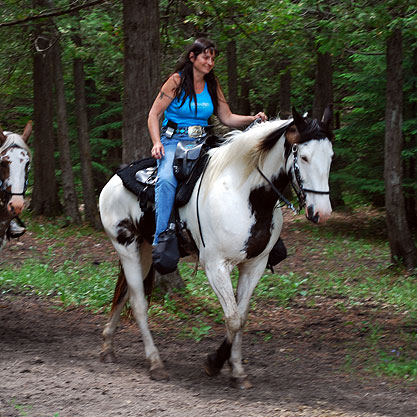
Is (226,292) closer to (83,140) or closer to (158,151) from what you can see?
(158,151)

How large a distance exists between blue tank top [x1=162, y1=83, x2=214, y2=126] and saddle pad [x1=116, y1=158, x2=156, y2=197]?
1.82 feet

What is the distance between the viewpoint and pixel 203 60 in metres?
5.81

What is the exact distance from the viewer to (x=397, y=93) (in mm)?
10555

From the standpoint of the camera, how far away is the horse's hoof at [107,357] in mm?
6486

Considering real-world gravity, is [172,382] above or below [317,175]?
below

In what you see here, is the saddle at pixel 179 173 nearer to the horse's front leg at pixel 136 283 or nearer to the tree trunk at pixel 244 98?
the horse's front leg at pixel 136 283

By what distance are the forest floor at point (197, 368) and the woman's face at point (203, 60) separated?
298 centimetres

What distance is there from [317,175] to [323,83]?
1308cm

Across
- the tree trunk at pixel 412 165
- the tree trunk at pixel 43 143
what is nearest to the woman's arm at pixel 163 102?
the tree trunk at pixel 412 165

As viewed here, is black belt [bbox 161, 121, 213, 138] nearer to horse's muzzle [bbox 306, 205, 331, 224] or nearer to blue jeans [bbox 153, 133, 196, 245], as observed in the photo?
blue jeans [bbox 153, 133, 196, 245]

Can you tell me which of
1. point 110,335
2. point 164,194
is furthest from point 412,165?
point 164,194

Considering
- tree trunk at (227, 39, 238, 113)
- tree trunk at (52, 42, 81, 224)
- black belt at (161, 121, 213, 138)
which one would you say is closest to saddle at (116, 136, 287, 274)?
black belt at (161, 121, 213, 138)

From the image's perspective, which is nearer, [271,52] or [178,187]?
[178,187]

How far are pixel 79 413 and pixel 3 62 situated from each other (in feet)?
41.8
